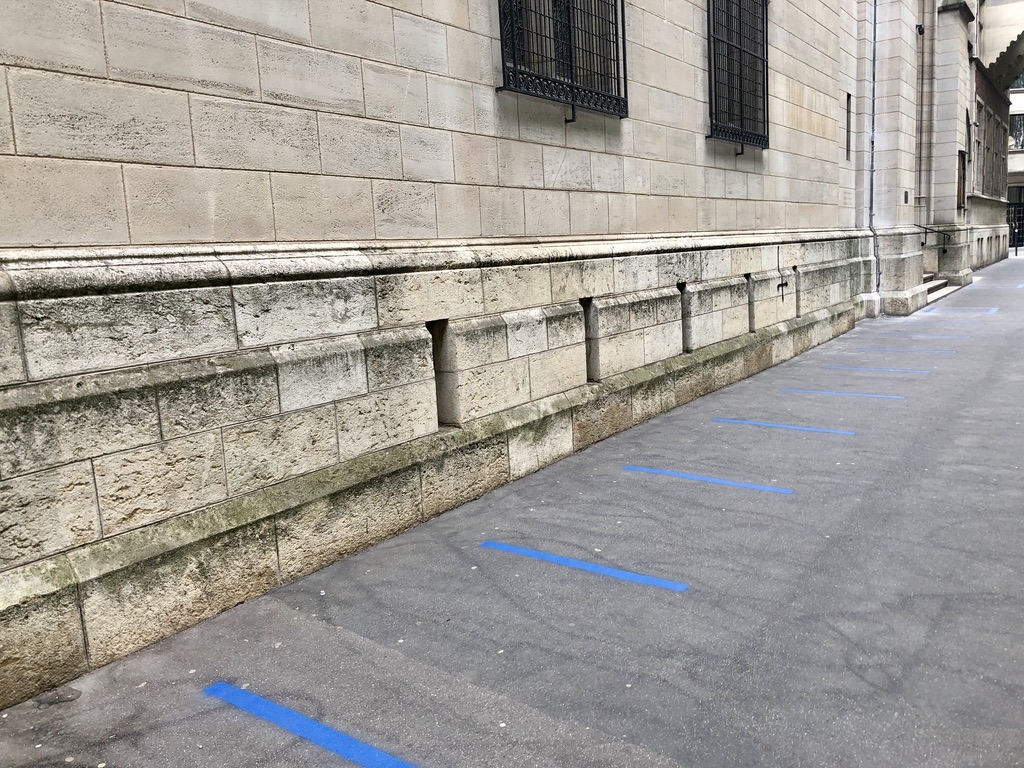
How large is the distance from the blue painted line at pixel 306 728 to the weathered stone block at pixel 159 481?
3.32 feet

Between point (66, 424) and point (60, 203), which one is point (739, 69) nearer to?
point (60, 203)

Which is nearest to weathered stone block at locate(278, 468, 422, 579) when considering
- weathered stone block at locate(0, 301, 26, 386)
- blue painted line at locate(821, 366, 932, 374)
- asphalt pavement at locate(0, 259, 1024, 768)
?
asphalt pavement at locate(0, 259, 1024, 768)

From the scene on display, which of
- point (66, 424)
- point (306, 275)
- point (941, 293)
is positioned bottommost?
point (941, 293)

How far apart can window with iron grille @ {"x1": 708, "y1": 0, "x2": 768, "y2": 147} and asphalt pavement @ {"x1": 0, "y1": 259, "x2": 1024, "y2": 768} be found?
5579 mm

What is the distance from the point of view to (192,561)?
443 cm

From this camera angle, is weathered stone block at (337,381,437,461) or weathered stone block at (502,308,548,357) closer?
weathered stone block at (337,381,437,461)

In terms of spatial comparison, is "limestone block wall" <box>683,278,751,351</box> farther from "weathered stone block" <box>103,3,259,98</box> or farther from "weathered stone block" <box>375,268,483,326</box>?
"weathered stone block" <box>103,3,259,98</box>

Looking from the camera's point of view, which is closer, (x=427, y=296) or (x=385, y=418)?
(x=385, y=418)

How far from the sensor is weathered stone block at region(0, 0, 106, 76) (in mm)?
3824

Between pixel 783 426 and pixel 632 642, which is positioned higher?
pixel 783 426

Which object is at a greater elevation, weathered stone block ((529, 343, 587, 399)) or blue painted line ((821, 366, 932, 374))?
weathered stone block ((529, 343, 587, 399))

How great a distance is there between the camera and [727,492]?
6.37 meters

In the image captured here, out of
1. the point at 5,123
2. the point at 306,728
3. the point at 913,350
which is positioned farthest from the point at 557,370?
the point at 913,350

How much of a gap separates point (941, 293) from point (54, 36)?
22073mm
